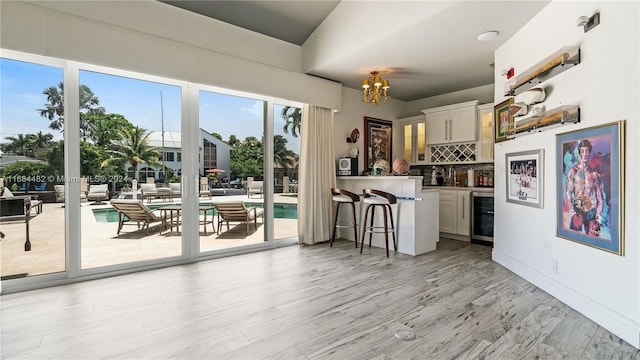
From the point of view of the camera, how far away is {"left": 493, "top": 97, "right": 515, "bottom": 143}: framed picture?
3.35 meters

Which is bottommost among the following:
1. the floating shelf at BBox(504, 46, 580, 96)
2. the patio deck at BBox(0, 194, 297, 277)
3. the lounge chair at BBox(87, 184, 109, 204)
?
the patio deck at BBox(0, 194, 297, 277)

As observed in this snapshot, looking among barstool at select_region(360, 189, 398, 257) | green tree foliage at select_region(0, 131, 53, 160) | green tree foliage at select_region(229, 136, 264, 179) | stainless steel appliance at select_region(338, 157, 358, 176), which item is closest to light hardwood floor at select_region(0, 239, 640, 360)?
barstool at select_region(360, 189, 398, 257)

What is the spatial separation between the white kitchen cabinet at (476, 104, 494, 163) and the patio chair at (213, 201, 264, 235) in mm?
3837

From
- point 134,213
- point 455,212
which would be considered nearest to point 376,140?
point 455,212

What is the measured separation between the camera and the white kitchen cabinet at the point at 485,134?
4.91 m

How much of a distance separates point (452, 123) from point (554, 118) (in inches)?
111

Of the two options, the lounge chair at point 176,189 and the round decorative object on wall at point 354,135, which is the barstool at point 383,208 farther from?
the lounge chair at point 176,189

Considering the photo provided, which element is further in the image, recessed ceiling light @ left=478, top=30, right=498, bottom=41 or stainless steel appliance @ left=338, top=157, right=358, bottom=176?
stainless steel appliance @ left=338, top=157, right=358, bottom=176

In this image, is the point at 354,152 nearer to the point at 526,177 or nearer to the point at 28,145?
the point at 526,177

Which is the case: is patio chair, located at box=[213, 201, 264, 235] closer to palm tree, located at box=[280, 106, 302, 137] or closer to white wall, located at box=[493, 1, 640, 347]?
palm tree, located at box=[280, 106, 302, 137]

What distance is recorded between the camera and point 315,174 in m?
4.74

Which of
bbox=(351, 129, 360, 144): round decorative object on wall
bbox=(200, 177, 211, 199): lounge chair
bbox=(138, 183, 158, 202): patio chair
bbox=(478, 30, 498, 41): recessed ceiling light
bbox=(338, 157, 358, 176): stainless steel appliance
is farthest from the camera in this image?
bbox=(351, 129, 360, 144): round decorative object on wall

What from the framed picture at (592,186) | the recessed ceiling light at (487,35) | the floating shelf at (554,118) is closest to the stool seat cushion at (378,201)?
the floating shelf at (554,118)

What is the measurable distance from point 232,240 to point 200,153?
132cm
